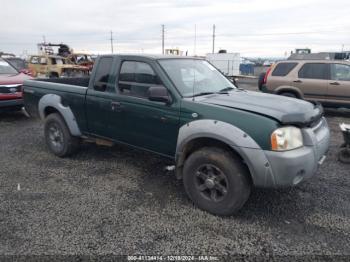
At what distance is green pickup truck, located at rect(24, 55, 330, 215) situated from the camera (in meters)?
3.08

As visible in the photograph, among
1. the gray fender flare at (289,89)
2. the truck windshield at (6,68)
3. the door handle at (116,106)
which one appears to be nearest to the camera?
the door handle at (116,106)

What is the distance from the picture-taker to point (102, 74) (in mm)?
4543

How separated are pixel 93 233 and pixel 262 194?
2.21 metres

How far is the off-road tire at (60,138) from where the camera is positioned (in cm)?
511

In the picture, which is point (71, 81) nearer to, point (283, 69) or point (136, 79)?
point (136, 79)

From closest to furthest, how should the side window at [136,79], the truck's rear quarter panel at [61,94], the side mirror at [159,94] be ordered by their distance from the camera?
the side mirror at [159,94] < the side window at [136,79] < the truck's rear quarter panel at [61,94]

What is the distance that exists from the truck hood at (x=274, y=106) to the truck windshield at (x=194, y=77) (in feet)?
0.82

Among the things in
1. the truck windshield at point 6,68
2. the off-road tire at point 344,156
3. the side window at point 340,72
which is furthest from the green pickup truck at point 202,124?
the side window at point 340,72

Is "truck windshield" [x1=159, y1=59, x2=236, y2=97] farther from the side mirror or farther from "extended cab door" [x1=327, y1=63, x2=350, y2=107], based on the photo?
"extended cab door" [x1=327, y1=63, x2=350, y2=107]

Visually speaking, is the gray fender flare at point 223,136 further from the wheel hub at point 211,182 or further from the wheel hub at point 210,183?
the wheel hub at point 210,183

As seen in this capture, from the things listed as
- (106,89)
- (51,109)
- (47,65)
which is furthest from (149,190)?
(47,65)

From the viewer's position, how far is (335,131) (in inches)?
290

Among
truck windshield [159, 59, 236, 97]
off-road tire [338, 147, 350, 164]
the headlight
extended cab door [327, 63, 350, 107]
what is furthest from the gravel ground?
extended cab door [327, 63, 350, 107]

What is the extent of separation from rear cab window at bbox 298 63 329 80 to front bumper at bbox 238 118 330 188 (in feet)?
22.1
